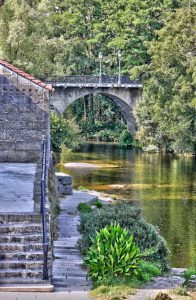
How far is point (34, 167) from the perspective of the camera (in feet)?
53.0

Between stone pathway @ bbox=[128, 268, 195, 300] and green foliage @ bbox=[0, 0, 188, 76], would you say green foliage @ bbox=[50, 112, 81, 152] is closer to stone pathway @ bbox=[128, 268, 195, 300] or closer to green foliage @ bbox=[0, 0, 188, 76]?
green foliage @ bbox=[0, 0, 188, 76]

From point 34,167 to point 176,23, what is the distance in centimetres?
3700

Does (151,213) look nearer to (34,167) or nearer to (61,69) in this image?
(34,167)

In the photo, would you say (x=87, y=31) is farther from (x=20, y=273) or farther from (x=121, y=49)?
(x=20, y=273)

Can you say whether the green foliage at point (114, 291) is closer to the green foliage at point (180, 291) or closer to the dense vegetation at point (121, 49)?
the green foliage at point (180, 291)

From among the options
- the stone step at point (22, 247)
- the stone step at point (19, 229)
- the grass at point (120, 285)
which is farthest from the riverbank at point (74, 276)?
the stone step at point (19, 229)

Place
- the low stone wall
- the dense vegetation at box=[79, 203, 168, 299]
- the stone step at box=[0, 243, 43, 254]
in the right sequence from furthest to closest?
the low stone wall
the stone step at box=[0, 243, 43, 254]
the dense vegetation at box=[79, 203, 168, 299]

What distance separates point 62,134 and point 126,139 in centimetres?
1474

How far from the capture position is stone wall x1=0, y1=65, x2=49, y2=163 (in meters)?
16.8

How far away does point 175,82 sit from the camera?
170 ft

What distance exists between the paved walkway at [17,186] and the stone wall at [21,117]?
37cm

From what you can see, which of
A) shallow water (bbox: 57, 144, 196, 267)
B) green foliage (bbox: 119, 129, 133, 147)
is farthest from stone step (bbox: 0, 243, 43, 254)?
green foliage (bbox: 119, 129, 133, 147)

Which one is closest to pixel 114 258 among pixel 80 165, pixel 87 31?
pixel 80 165

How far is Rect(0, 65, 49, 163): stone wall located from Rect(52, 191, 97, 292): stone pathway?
75.1 inches
